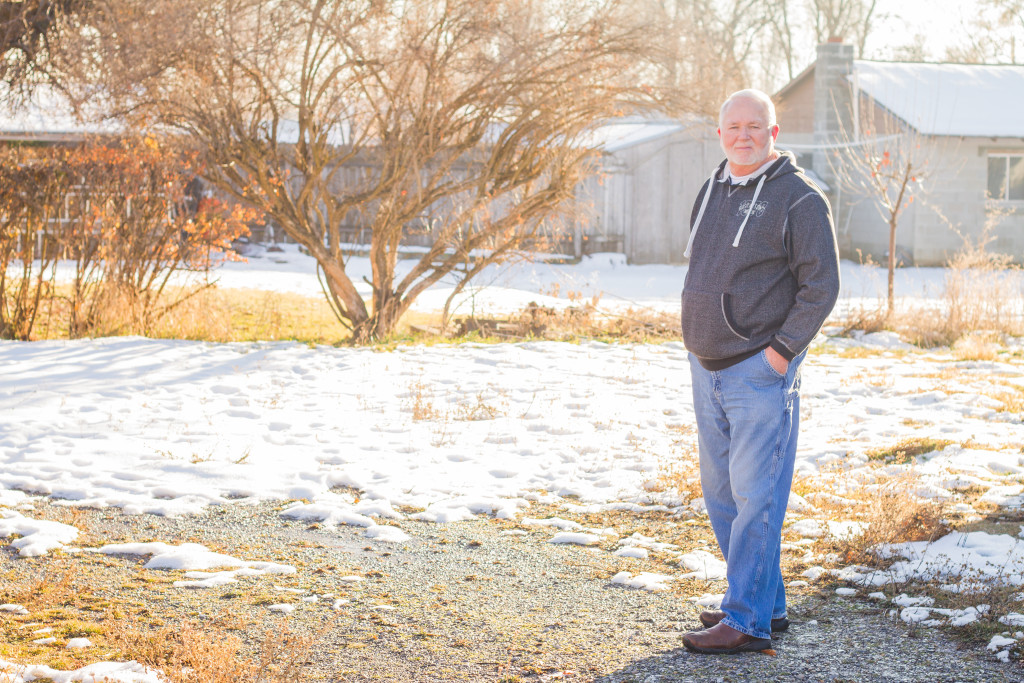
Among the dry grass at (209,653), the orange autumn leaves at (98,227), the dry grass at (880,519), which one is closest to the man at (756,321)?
the dry grass at (880,519)

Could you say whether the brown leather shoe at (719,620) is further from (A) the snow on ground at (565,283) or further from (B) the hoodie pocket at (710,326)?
(A) the snow on ground at (565,283)

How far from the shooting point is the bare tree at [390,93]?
898 cm

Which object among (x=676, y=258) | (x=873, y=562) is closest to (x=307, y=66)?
(x=873, y=562)

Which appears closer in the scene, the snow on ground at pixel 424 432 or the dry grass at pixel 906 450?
the snow on ground at pixel 424 432

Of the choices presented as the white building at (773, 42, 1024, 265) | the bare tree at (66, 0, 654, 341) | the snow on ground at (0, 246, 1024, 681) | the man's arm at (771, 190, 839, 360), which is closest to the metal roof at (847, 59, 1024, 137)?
the white building at (773, 42, 1024, 265)

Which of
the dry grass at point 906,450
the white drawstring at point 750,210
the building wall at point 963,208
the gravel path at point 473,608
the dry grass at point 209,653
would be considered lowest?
the gravel path at point 473,608

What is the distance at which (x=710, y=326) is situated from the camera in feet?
11.3

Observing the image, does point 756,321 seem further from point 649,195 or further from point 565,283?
point 649,195

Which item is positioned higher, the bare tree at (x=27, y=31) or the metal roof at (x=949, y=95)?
the metal roof at (x=949, y=95)

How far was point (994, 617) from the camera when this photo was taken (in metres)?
3.68

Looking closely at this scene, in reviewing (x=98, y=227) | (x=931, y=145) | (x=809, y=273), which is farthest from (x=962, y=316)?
(x=931, y=145)

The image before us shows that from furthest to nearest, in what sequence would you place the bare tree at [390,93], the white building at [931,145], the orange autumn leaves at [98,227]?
the white building at [931,145] → the orange autumn leaves at [98,227] → the bare tree at [390,93]

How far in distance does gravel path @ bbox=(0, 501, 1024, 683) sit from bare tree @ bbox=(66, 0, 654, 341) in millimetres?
5278

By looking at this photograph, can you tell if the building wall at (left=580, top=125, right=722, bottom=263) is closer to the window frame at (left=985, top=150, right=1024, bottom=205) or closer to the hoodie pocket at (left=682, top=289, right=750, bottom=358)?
the window frame at (left=985, top=150, right=1024, bottom=205)
